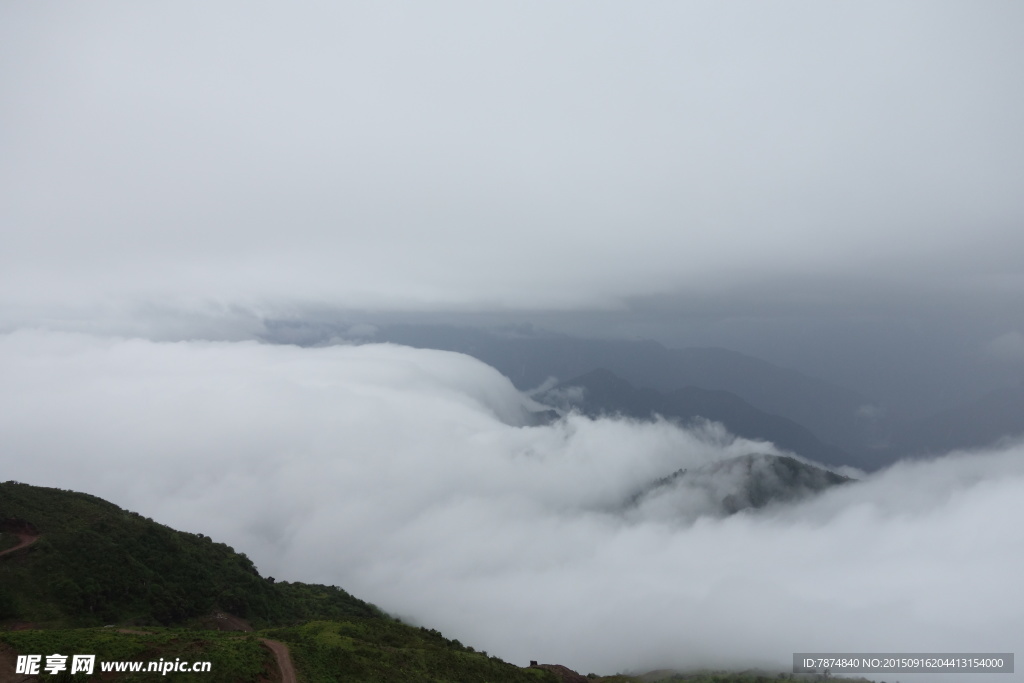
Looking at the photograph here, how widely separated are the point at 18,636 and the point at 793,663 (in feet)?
422

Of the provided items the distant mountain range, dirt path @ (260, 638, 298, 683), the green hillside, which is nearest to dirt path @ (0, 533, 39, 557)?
the distant mountain range

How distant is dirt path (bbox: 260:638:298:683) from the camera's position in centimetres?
3822

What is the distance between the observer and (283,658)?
41031 millimetres

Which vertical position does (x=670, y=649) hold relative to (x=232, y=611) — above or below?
below

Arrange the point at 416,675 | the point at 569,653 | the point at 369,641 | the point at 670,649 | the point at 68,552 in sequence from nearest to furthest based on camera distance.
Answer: the point at 416,675 → the point at 369,641 → the point at 68,552 → the point at 670,649 → the point at 569,653

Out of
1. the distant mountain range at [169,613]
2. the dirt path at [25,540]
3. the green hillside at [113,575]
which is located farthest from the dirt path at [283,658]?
the dirt path at [25,540]

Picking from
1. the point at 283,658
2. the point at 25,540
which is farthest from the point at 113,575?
the point at 283,658

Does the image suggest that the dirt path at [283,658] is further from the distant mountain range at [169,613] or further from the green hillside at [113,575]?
the green hillside at [113,575]

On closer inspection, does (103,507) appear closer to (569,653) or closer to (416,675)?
(416,675)

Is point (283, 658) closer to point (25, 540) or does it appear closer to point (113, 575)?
point (113, 575)

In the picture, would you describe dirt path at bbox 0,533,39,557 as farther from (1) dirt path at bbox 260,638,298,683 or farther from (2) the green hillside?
(1) dirt path at bbox 260,638,298,683

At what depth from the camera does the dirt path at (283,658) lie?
1505 inches

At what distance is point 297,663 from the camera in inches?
1587

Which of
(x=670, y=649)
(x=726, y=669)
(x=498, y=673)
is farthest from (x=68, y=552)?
(x=670, y=649)
